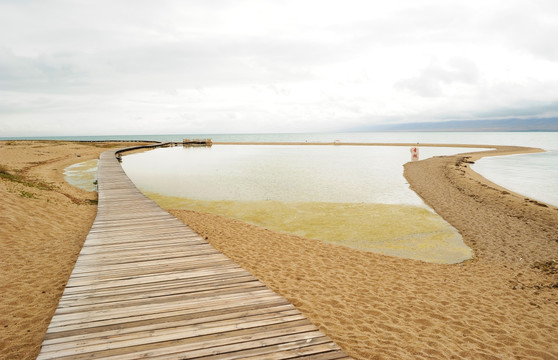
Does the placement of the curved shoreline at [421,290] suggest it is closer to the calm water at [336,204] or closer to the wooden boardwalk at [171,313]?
the calm water at [336,204]

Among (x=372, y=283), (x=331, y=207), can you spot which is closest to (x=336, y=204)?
(x=331, y=207)

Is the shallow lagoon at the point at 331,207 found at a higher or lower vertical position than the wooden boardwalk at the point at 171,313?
lower

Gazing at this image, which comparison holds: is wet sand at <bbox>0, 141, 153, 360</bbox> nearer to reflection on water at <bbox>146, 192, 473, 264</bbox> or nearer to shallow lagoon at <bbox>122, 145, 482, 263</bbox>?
reflection on water at <bbox>146, 192, 473, 264</bbox>

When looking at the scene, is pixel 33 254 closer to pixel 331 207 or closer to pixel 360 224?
pixel 360 224

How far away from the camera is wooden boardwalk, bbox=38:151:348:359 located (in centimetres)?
288

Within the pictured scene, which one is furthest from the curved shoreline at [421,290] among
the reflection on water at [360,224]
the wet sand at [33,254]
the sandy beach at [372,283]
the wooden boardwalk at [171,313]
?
the wet sand at [33,254]

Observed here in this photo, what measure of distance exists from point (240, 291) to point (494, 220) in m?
11.7

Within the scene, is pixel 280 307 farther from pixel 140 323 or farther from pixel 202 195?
pixel 202 195

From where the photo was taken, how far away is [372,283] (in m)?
6.37

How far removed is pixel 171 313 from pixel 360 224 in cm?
862

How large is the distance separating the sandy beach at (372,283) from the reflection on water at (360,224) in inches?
22.4

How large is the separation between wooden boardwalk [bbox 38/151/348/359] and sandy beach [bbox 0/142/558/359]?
3.23 ft

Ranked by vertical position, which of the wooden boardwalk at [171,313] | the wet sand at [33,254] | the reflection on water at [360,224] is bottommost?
the reflection on water at [360,224]

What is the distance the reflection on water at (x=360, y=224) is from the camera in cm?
881
